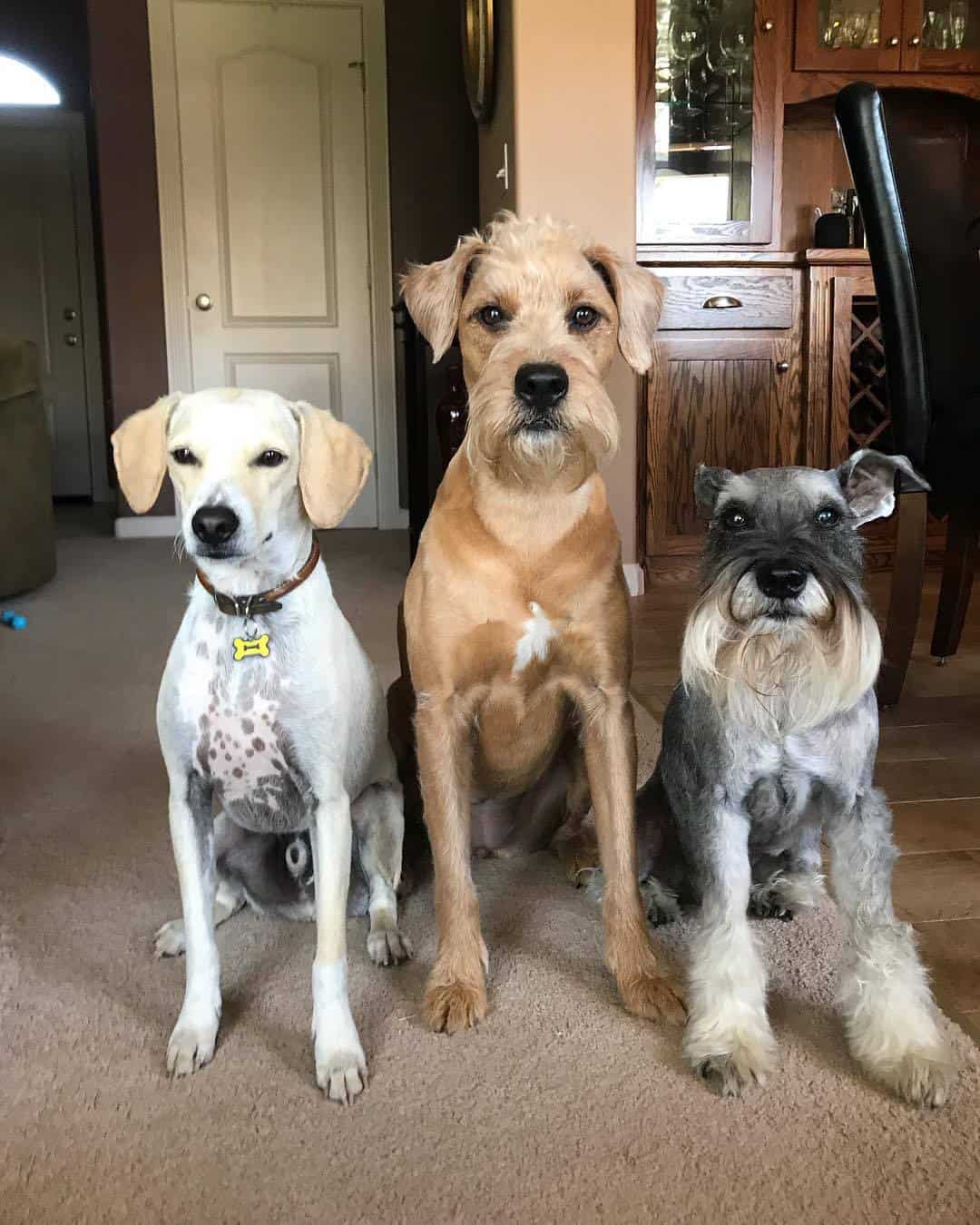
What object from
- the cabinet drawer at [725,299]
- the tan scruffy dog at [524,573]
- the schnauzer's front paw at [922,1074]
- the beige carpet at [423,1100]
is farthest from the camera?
the cabinet drawer at [725,299]

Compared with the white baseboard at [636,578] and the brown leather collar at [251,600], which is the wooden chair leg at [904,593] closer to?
the white baseboard at [636,578]

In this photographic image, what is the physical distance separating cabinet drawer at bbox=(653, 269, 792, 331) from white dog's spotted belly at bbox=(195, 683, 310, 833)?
3282mm

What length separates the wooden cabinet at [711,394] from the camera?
14.1 feet

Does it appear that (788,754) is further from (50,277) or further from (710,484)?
(50,277)

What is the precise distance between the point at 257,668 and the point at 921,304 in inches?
74.0

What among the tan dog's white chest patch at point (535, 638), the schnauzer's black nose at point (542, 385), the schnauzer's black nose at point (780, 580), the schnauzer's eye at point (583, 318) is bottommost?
the tan dog's white chest patch at point (535, 638)

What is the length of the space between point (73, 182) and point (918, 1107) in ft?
27.5

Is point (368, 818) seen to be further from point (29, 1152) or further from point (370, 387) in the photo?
point (370, 387)

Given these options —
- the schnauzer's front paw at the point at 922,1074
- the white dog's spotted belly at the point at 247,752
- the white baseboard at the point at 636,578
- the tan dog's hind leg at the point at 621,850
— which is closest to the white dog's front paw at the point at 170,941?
the white dog's spotted belly at the point at 247,752

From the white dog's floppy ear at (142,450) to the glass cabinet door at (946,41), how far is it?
14.1 ft

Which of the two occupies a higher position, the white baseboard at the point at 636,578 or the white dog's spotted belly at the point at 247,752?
the white dog's spotted belly at the point at 247,752

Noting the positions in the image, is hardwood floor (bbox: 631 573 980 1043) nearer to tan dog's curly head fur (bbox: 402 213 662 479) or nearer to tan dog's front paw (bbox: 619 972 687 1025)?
tan dog's front paw (bbox: 619 972 687 1025)

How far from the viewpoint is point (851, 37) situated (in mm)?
4414

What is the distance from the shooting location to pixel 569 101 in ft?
12.9
